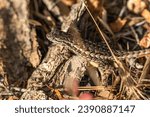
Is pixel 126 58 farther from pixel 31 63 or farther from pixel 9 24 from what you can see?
pixel 9 24

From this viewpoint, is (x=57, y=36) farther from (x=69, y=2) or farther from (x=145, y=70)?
(x=145, y=70)

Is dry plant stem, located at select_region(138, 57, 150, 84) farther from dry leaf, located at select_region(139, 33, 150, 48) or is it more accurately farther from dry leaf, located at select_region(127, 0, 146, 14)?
dry leaf, located at select_region(127, 0, 146, 14)

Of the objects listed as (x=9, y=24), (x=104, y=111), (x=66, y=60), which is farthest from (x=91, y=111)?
(x=9, y=24)

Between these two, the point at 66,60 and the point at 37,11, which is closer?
the point at 66,60

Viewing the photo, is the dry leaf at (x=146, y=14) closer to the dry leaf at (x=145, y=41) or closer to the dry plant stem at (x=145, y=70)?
the dry leaf at (x=145, y=41)

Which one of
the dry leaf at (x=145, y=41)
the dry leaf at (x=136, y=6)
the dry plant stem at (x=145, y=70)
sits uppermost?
the dry leaf at (x=136, y=6)

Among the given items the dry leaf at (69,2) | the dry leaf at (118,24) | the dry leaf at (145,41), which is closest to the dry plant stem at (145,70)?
the dry leaf at (145,41)

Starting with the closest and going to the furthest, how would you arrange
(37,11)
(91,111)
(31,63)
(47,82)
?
1. (91,111)
2. (47,82)
3. (31,63)
4. (37,11)
